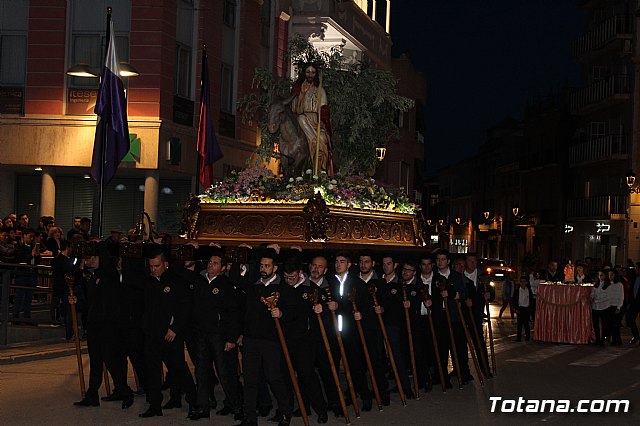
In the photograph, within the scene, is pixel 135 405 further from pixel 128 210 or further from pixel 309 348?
pixel 128 210

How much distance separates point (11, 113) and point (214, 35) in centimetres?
620

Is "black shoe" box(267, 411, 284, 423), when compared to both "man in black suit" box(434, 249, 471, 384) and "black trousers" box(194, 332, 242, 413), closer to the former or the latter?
"black trousers" box(194, 332, 242, 413)

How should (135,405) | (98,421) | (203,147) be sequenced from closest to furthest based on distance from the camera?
(98,421) < (135,405) < (203,147)

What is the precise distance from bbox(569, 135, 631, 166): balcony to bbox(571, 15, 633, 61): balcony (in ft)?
13.6

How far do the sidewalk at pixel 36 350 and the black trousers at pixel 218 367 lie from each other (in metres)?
5.53

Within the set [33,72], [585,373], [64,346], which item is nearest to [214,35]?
[33,72]

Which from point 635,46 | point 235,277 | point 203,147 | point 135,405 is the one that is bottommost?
point 135,405

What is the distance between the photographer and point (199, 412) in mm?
13484

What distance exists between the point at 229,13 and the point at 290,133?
1415 centimetres

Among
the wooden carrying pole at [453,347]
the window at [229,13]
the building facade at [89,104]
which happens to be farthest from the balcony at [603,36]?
the wooden carrying pole at [453,347]

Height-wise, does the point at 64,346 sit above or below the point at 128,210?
below

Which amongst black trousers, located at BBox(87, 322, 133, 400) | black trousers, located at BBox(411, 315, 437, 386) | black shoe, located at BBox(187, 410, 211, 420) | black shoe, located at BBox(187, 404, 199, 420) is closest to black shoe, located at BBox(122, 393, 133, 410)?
black trousers, located at BBox(87, 322, 133, 400)

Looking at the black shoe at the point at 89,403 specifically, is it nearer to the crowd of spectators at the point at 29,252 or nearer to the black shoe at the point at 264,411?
the black shoe at the point at 264,411

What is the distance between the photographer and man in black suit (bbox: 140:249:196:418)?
543 inches
